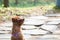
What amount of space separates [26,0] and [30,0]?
187mm

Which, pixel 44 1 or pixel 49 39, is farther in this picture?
pixel 44 1

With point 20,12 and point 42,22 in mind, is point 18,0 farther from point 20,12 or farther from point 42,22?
point 42,22

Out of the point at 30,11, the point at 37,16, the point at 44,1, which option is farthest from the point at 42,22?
the point at 44,1

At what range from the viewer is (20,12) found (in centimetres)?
697

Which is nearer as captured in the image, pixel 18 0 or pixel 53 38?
pixel 53 38

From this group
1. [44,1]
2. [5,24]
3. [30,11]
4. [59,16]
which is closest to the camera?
[5,24]

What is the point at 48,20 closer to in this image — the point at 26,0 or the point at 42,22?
the point at 42,22

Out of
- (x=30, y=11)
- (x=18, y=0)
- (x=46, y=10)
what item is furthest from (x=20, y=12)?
(x=18, y=0)

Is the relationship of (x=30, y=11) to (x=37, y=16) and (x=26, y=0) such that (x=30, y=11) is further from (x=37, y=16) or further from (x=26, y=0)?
(x=26, y=0)

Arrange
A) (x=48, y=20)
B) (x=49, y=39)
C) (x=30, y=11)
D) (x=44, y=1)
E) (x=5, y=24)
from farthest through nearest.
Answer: (x=44, y=1) → (x=30, y=11) → (x=48, y=20) → (x=5, y=24) → (x=49, y=39)

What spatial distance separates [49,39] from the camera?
4.52 meters

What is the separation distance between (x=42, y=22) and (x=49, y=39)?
1468 millimetres

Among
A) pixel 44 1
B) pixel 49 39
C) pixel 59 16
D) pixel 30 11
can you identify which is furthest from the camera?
pixel 44 1

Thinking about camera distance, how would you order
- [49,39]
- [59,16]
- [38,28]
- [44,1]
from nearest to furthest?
[49,39] → [38,28] → [59,16] → [44,1]
